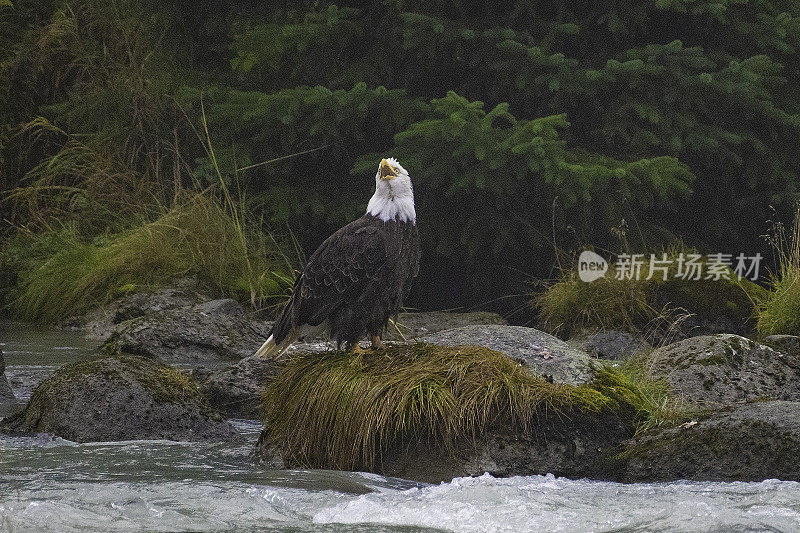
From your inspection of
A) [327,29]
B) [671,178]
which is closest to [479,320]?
[671,178]

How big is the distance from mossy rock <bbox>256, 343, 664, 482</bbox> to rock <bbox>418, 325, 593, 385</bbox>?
0.17 m

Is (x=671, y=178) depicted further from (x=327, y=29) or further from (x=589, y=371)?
(x=589, y=371)

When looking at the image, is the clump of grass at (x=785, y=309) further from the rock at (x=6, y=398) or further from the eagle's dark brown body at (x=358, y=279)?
the rock at (x=6, y=398)

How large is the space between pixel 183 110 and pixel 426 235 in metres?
3.21

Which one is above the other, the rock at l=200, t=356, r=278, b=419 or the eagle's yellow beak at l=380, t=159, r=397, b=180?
the eagle's yellow beak at l=380, t=159, r=397, b=180

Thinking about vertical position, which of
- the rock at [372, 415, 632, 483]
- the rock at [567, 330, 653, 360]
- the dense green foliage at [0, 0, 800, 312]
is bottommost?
the rock at [372, 415, 632, 483]

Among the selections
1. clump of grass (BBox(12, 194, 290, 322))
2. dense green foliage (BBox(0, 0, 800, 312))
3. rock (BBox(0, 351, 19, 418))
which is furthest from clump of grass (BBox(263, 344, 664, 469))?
clump of grass (BBox(12, 194, 290, 322))

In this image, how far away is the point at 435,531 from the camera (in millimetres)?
4316

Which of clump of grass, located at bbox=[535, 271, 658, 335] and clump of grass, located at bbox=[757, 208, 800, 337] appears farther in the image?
clump of grass, located at bbox=[535, 271, 658, 335]

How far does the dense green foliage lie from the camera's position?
10.0m

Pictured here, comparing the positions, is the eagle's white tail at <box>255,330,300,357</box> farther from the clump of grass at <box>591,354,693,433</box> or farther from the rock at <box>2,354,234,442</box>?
the clump of grass at <box>591,354,693,433</box>

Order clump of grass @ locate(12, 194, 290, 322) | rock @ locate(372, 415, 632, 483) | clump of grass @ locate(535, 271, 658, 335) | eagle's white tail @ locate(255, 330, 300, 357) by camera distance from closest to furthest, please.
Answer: rock @ locate(372, 415, 632, 483) < eagle's white tail @ locate(255, 330, 300, 357) < clump of grass @ locate(535, 271, 658, 335) < clump of grass @ locate(12, 194, 290, 322)

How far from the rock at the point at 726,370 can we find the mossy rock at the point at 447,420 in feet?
3.35

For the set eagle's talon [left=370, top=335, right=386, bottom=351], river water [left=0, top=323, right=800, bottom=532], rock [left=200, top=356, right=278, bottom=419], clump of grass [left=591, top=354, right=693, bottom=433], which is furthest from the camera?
rock [left=200, top=356, right=278, bottom=419]
